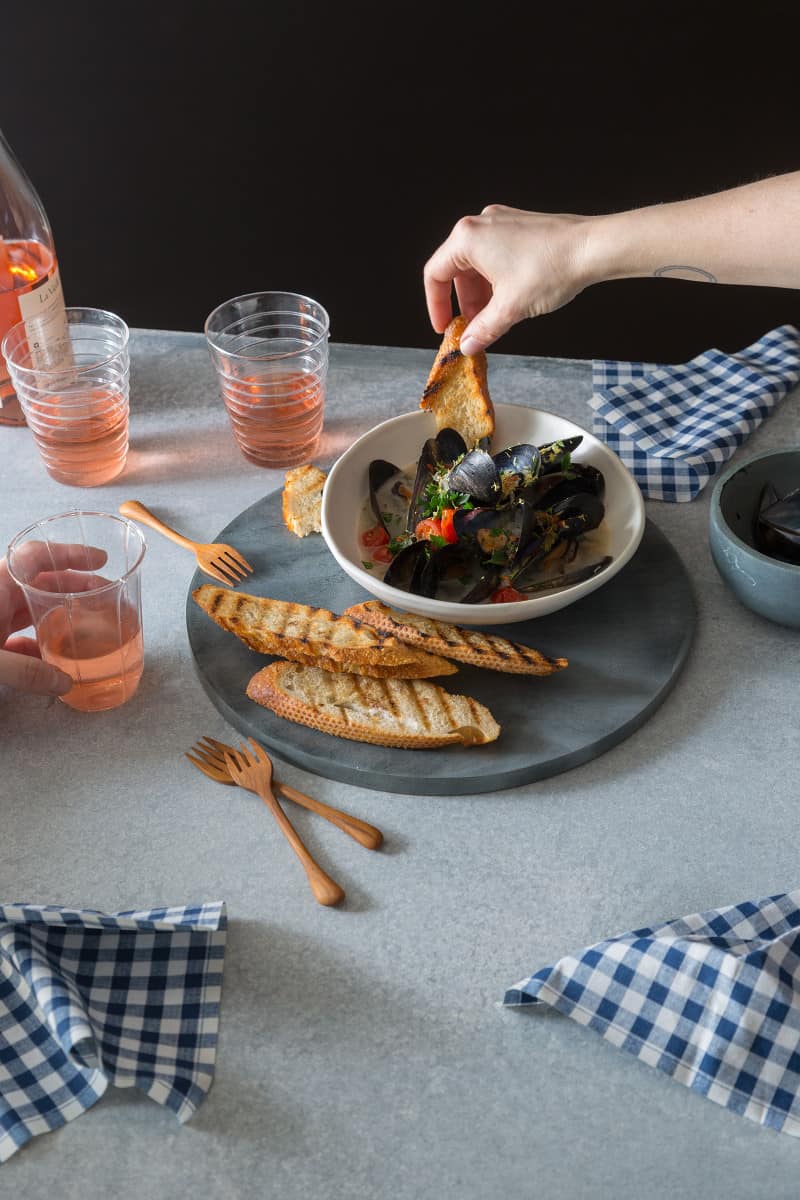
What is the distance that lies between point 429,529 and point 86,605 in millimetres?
502

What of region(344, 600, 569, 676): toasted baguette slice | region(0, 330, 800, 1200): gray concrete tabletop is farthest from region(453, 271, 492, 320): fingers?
region(344, 600, 569, 676): toasted baguette slice

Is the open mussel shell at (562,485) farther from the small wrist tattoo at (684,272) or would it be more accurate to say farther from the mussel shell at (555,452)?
the small wrist tattoo at (684,272)

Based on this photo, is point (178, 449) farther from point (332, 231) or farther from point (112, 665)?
point (332, 231)

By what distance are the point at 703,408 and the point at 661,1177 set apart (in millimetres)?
1402

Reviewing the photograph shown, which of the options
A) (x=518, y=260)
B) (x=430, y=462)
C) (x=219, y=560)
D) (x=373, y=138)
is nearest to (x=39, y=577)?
(x=219, y=560)

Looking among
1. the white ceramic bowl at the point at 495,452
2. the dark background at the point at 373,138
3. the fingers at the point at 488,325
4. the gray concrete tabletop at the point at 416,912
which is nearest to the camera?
the gray concrete tabletop at the point at 416,912

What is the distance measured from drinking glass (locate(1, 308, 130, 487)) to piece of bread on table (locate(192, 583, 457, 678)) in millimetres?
486

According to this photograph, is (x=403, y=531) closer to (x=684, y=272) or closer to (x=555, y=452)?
(x=555, y=452)

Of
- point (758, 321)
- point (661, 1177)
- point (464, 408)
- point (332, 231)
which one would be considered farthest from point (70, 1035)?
point (758, 321)

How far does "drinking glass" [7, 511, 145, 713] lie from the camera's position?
1.45 metres

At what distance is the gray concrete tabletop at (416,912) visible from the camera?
106cm

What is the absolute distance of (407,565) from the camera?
5.31 ft

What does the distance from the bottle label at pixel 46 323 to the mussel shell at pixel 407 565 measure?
75cm

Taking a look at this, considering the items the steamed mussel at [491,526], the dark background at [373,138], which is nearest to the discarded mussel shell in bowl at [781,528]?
the steamed mussel at [491,526]
